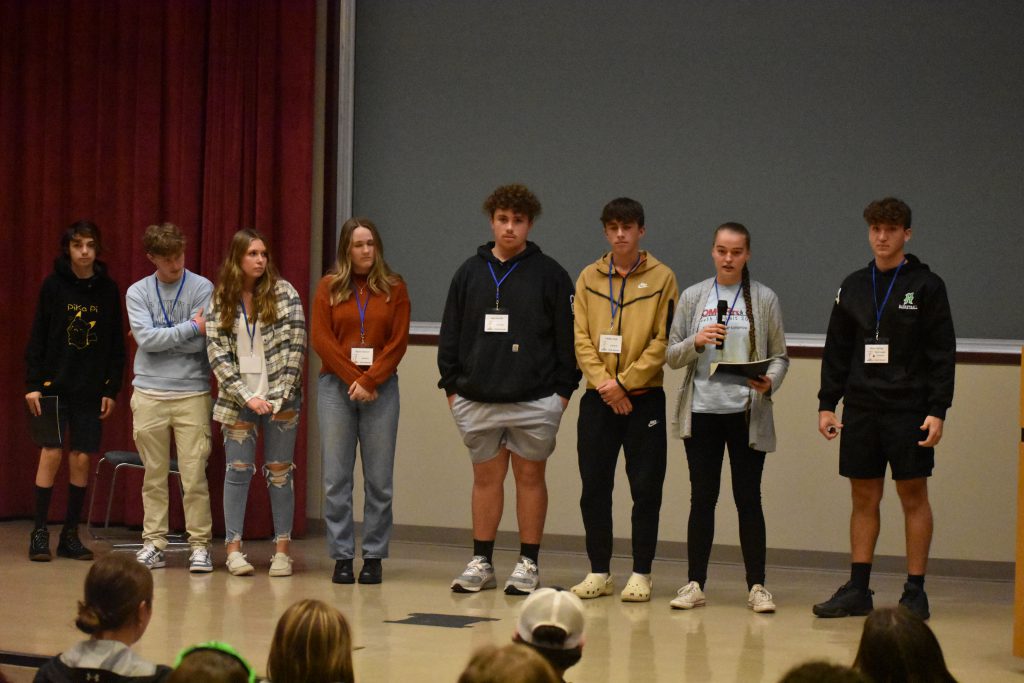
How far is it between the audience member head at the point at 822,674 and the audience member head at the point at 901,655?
0.29 m

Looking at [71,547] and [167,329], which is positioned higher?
[167,329]

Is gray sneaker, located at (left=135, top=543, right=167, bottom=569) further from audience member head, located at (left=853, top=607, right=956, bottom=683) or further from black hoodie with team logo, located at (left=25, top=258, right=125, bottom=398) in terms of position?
audience member head, located at (left=853, top=607, right=956, bottom=683)

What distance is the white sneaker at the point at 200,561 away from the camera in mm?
5410

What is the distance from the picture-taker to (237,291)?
539cm

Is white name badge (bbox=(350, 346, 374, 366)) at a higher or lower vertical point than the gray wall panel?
lower

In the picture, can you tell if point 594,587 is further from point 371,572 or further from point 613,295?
point 613,295

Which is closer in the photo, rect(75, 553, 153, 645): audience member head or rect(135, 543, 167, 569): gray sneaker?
rect(75, 553, 153, 645): audience member head

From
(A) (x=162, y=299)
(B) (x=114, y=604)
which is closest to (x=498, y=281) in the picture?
(A) (x=162, y=299)

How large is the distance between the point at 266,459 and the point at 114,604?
3115mm

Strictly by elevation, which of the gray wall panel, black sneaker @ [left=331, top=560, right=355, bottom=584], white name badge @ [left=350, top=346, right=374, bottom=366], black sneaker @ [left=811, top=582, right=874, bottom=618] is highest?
the gray wall panel

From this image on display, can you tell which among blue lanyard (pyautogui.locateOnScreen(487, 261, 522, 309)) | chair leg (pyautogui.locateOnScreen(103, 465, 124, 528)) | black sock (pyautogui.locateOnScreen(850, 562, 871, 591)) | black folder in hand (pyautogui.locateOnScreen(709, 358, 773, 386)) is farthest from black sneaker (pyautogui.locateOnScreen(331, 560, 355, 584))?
black sock (pyautogui.locateOnScreen(850, 562, 871, 591))

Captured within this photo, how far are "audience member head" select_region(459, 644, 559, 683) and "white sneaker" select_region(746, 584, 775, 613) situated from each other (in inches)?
123

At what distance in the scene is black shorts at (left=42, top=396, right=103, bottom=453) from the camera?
581 cm

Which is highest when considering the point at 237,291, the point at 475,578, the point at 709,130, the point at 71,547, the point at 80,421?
the point at 709,130
